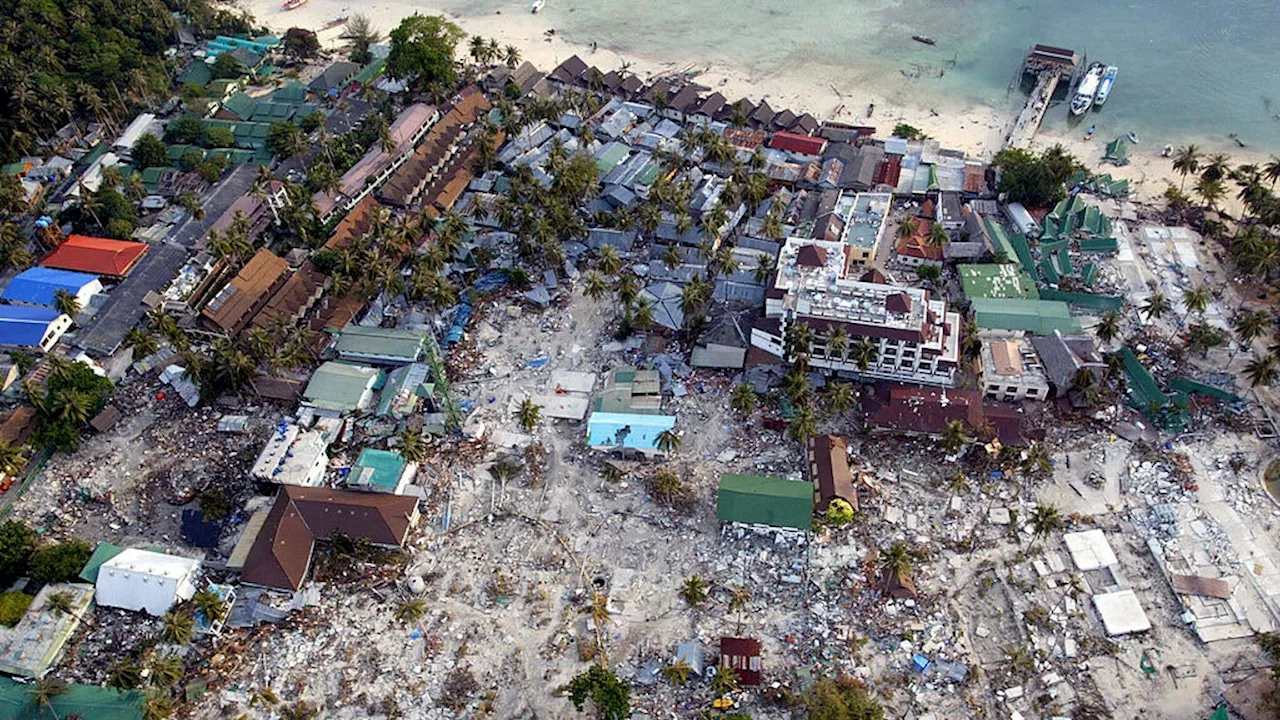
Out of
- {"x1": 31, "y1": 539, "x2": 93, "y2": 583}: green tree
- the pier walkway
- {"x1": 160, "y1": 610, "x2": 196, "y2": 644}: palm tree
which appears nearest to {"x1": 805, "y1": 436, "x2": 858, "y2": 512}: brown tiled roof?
{"x1": 160, "y1": 610, "x2": 196, "y2": 644}: palm tree

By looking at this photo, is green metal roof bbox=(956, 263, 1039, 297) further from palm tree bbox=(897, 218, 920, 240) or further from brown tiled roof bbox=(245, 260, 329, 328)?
brown tiled roof bbox=(245, 260, 329, 328)

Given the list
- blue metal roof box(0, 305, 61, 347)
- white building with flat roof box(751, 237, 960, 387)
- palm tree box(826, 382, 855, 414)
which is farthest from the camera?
blue metal roof box(0, 305, 61, 347)

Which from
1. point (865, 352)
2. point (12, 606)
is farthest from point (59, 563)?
point (865, 352)

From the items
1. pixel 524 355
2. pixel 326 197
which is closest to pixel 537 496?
pixel 524 355

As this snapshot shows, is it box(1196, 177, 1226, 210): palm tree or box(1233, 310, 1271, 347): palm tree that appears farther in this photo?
box(1196, 177, 1226, 210): palm tree

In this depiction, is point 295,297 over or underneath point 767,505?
over

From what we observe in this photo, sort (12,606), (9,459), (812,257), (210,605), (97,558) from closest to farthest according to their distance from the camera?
1. (210,605)
2. (12,606)
3. (97,558)
4. (9,459)
5. (812,257)

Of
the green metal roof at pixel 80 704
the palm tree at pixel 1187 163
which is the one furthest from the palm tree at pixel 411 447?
the palm tree at pixel 1187 163

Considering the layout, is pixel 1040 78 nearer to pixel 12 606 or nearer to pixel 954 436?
pixel 954 436
